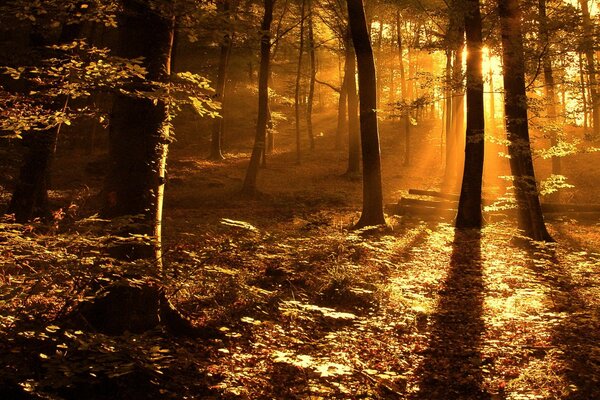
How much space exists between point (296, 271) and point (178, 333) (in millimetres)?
3685

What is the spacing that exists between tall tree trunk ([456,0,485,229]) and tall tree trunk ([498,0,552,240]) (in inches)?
38.8

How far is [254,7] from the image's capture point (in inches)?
1150

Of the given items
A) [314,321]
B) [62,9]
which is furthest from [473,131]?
[62,9]

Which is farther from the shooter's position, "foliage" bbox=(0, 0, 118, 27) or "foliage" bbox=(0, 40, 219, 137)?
"foliage" bbox=(0, 0, 118, 27)

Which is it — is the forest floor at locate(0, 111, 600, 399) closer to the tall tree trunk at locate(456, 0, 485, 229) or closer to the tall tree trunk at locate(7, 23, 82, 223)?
the tall tree trunk at locate(456, 0, 485, 229)

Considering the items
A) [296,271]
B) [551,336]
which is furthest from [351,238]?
[551,336]

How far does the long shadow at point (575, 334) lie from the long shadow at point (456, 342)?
104cm

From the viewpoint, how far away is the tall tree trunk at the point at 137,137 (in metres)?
5.64

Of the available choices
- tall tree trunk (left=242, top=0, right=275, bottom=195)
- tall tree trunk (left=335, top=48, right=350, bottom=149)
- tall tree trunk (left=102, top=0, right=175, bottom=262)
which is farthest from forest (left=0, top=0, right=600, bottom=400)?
tall tree trunk (left=335, top=48, right=350, bottom=149)

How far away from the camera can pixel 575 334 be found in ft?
22.3

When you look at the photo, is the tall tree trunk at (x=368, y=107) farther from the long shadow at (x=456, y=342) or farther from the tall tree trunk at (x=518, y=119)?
the long shadow at (x=456, y=342)

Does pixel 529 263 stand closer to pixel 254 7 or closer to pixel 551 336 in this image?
pixel 551 336

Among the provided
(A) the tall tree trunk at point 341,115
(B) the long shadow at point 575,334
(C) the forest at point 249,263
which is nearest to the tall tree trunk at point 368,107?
(C) the forest at point 249,263

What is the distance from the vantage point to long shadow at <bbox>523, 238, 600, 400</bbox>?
5.40 meters
